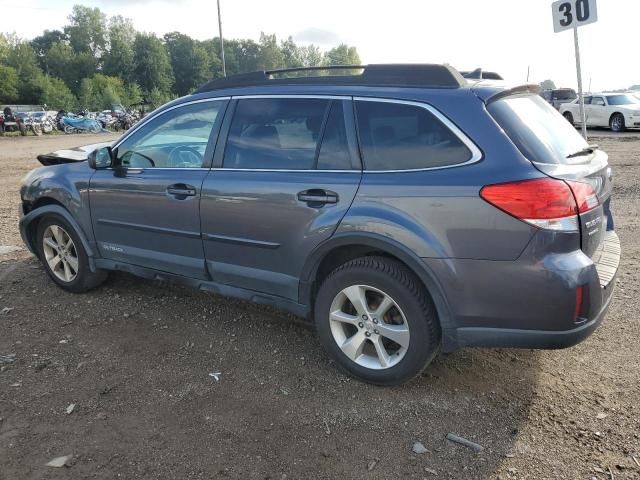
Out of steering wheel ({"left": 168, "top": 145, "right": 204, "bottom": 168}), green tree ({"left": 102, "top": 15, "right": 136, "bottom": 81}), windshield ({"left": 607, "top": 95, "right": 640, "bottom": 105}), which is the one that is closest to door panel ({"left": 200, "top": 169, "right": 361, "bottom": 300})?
steering wheel ({"left": 168, "top": 145, "right": 204, "bottom": 168})

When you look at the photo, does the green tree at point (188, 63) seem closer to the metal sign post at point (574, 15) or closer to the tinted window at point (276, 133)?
the metal sign post at point (574, 15)

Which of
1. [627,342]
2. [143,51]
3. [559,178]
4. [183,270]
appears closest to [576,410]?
[627,342]

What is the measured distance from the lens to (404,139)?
300 centimetres

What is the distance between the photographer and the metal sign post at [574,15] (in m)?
7.26

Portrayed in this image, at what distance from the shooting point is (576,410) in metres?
2.98

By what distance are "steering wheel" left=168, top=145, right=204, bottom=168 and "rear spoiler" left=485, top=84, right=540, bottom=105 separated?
6.52 ft

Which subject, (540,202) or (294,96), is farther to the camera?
(294,96)

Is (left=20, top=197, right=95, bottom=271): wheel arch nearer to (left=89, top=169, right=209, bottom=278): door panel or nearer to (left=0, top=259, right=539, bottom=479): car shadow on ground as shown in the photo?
(left=89, top=169, right=209, bottom=278): door panel

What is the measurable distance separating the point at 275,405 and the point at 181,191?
64.3 inches

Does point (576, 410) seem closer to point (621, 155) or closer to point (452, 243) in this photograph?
point (452, 243)

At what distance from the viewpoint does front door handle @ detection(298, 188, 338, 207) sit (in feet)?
10.3

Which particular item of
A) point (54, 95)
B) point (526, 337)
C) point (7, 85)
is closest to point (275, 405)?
point (526, 337)

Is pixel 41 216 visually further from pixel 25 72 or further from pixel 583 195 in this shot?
pixel 25 72

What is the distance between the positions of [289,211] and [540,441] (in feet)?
6.06
